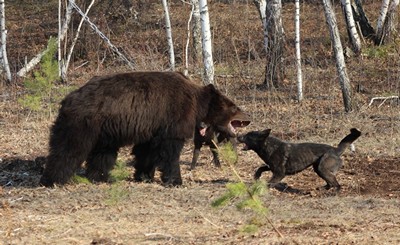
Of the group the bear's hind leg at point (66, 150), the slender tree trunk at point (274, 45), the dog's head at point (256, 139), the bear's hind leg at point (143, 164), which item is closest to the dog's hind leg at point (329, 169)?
the dog's head at point (256, 139)

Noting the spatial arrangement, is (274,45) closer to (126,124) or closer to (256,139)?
(256,139)

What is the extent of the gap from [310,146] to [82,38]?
18.4m

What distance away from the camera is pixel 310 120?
18.6 m

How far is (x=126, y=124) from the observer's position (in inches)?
474

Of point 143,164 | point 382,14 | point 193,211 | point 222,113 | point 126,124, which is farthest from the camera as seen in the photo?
point 382,14

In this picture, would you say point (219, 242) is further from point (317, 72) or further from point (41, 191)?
point (317, 72)

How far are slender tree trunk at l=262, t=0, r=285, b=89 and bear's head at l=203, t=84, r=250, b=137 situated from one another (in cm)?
848

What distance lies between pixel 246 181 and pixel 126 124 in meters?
2.22

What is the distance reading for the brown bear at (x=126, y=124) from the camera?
38.7ft

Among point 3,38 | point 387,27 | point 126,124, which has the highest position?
point 3,38

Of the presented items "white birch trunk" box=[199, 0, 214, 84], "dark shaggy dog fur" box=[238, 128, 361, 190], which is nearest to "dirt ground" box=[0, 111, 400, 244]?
"dark shaggy dog fur" box=[238, 128, 361, 190]

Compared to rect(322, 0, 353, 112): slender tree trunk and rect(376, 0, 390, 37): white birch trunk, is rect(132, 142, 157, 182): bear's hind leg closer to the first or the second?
rect(322, 0, 353, 112): slender tree trunk

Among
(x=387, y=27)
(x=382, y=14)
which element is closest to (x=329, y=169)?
(x=387, y=27)

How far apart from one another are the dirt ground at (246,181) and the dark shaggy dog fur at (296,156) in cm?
30
